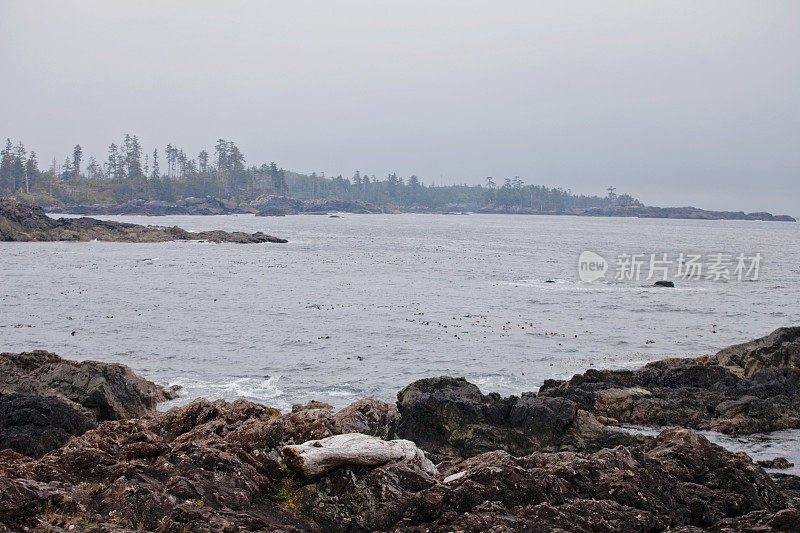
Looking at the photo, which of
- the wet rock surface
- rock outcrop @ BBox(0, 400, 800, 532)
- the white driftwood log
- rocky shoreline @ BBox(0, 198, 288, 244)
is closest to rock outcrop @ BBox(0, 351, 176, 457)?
rock outcrop @ BBox(0, 400, 800, 532)

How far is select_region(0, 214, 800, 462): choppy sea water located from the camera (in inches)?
974

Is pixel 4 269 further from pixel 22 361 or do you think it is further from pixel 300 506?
pixel 300 506

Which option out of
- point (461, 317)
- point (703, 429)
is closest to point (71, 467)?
point (703, 429)

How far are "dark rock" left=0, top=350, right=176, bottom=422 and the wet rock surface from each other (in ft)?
42.4

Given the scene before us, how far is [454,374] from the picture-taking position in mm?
24344

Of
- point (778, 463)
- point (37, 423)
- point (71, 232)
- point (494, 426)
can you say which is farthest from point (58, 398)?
point (71, 232)

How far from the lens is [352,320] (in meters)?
35.8

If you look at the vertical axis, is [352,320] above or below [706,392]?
below

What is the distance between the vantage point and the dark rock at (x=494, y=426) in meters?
15.1

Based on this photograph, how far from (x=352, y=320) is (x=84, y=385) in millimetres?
19230
